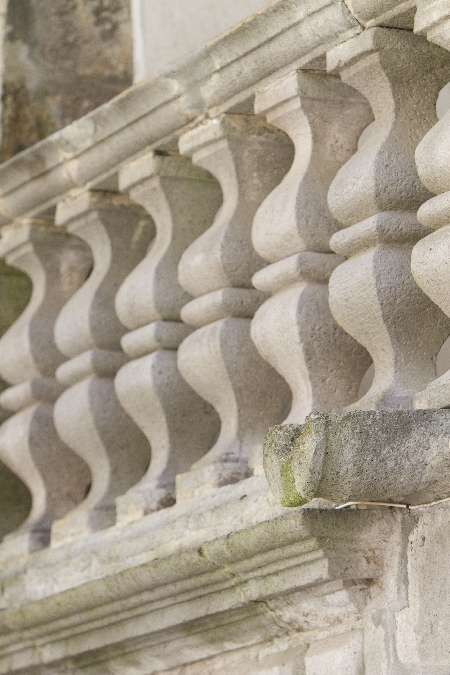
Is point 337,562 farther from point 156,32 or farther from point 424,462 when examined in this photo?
point 156,32

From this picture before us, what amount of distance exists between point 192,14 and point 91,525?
4.17ft

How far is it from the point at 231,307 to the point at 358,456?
31.2 inches

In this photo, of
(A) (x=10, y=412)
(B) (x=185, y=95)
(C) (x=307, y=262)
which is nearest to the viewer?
(C) (x=307, y=262)

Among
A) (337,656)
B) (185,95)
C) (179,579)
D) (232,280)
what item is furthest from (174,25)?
(337,656)

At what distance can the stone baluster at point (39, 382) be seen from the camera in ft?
12.5

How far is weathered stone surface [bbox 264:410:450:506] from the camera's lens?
2432 millimetres

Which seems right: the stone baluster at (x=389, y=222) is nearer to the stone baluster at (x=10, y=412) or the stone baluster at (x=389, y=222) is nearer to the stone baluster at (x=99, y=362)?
the stone baluster at (x=99, y=362)

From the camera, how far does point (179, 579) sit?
2.96 m

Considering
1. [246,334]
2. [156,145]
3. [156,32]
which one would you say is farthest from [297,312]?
[156,32]

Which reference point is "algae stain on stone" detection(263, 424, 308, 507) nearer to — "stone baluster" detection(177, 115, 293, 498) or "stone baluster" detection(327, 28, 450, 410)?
"stone baluster" detection(327, 28, 450, 410)

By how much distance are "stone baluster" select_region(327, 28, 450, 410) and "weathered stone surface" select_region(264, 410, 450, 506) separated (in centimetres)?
19

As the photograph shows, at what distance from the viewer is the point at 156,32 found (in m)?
3.64

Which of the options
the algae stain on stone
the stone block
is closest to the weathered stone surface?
the algae stain on stone

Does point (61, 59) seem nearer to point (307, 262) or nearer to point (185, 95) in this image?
point (185, 95)
